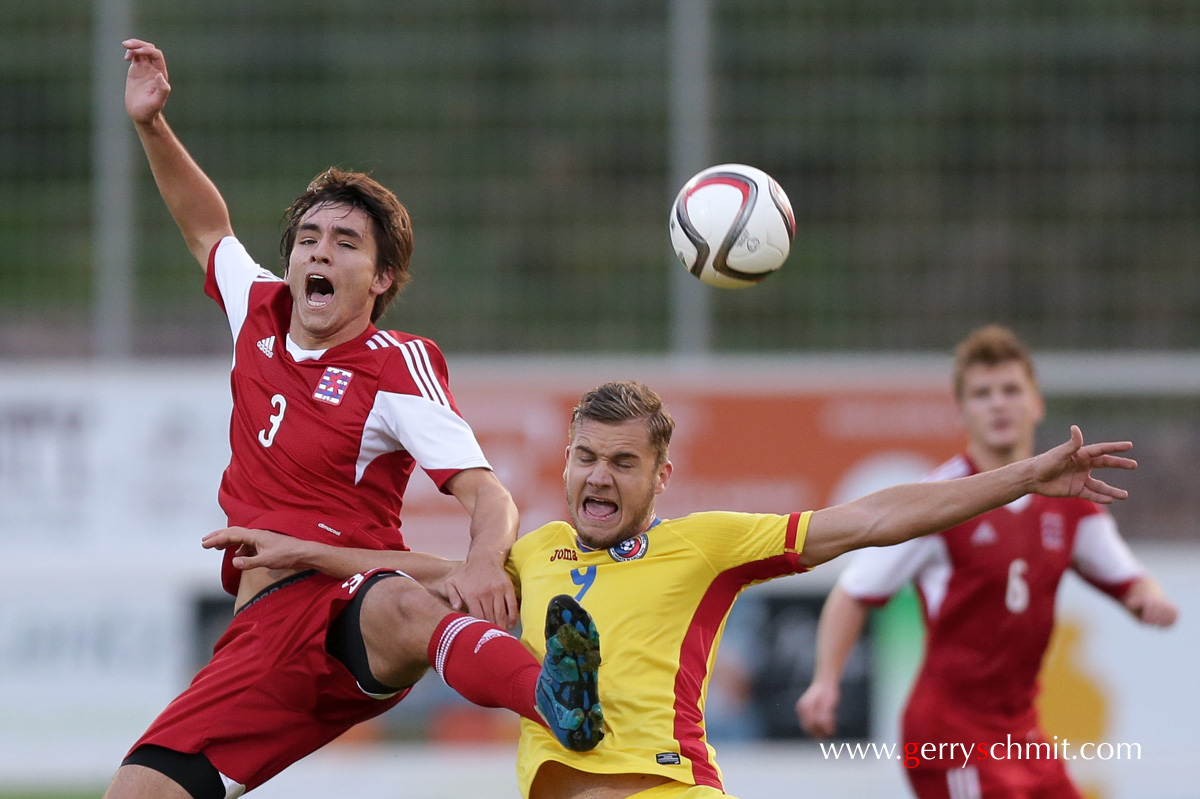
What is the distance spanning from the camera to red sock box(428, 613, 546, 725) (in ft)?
13.8

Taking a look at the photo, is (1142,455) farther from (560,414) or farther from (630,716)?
(630,716)

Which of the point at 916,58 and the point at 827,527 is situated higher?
the point at 916,58

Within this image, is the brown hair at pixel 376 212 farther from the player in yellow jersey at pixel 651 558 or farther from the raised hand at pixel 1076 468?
the raised hand at pixel 1076 468

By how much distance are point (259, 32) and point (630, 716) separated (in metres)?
7.70

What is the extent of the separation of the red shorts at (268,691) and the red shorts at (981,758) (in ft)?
7.79

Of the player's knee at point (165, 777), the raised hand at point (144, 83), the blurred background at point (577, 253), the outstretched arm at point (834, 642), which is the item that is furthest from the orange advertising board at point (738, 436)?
the player's knee at point (165, 777)

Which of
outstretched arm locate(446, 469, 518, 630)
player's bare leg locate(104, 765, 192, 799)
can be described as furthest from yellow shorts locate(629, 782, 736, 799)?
player's bare leg locate(104, 765, 192, 799)

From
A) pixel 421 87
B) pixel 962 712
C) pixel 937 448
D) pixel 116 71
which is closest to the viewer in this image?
pixel 962 712

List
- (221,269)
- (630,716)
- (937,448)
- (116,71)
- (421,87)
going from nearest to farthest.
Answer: (630,716), (221,269), (937,448), (116,71), (421,87)

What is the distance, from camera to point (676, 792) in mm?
4188

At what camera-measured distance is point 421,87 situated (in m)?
11.0

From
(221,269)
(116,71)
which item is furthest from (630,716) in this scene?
(116,71)

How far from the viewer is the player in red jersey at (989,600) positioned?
19.4 feet

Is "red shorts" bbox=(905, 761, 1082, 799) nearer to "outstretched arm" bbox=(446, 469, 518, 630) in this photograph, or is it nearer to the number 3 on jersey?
"outstretched arm" bbox=(446, 469, 518, 630)
